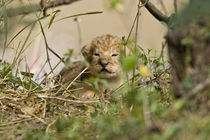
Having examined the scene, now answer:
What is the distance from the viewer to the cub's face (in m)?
5.75

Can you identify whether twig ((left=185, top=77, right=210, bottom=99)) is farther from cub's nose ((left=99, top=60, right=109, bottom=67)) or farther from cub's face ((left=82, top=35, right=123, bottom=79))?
cub's nose ((left=99, top=60, right=109, bottom=67))

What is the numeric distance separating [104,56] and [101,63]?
0.12 metres

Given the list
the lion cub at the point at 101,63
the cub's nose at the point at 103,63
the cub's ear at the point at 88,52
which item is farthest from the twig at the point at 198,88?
the cub's ear at the point at 88,52

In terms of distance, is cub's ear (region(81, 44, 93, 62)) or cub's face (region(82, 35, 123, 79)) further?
cub's ear (region(81, 44, 93, 62))

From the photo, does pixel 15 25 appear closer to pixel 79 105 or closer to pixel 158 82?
pixel 79 105

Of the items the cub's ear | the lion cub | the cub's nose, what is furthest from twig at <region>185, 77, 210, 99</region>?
the cub's ear

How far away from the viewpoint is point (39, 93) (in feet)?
15.7

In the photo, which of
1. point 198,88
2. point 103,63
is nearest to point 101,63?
point 103,63

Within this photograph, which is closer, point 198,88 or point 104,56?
point 198,88

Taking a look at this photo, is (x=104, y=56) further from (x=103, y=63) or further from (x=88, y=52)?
(x=88, y=52)

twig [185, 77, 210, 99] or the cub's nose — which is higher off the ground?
the cub's nose

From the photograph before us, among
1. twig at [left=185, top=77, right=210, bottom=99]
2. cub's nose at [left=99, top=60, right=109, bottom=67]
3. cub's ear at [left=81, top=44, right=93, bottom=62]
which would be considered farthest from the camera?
cub's ear at [left=81, top=44, right=93, bottom=62]

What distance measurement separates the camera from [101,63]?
5742 millimetres

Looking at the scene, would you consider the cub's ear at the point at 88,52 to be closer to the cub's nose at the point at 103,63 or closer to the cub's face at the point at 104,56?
the cub's face at the point at 104,56
